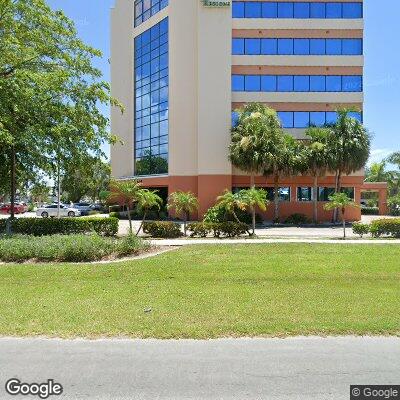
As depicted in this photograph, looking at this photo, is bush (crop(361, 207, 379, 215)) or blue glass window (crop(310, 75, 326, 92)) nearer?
blue glass window (crop(310, 75, 326, 92))

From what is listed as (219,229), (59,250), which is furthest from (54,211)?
(59,250)

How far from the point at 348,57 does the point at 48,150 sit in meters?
27.7

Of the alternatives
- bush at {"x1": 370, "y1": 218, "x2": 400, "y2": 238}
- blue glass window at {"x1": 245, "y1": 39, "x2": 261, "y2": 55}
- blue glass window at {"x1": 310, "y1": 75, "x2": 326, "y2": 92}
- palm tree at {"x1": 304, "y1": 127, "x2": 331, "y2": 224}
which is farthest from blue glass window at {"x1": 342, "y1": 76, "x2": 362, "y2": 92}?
bush at {"x1": 370, "y1": 218, "x2": 400, "y2": 238}

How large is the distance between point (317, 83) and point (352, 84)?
305cm

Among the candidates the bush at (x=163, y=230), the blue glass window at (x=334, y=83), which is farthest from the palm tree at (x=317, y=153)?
the bush at (x=163, y=230)

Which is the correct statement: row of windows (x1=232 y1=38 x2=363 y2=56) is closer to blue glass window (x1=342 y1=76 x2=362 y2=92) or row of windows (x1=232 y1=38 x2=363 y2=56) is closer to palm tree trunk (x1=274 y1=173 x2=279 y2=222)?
blue glass window (x1=342 y1=76 x2=362 y2=92)

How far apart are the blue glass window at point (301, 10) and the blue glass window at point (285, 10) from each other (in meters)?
0.44

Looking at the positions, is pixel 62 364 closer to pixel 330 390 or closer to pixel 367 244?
pixel 330 390

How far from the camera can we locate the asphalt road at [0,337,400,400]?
159 inches

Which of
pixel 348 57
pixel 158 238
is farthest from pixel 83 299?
pixel 348 57

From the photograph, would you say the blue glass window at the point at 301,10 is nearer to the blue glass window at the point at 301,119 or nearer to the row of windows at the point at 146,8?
the blue glass window at the point at 301,119

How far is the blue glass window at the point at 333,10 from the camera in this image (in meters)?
33.8

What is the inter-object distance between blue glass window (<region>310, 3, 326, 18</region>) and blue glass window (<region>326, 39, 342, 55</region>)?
7.66 feet

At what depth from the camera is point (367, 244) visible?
16469 millimetres
